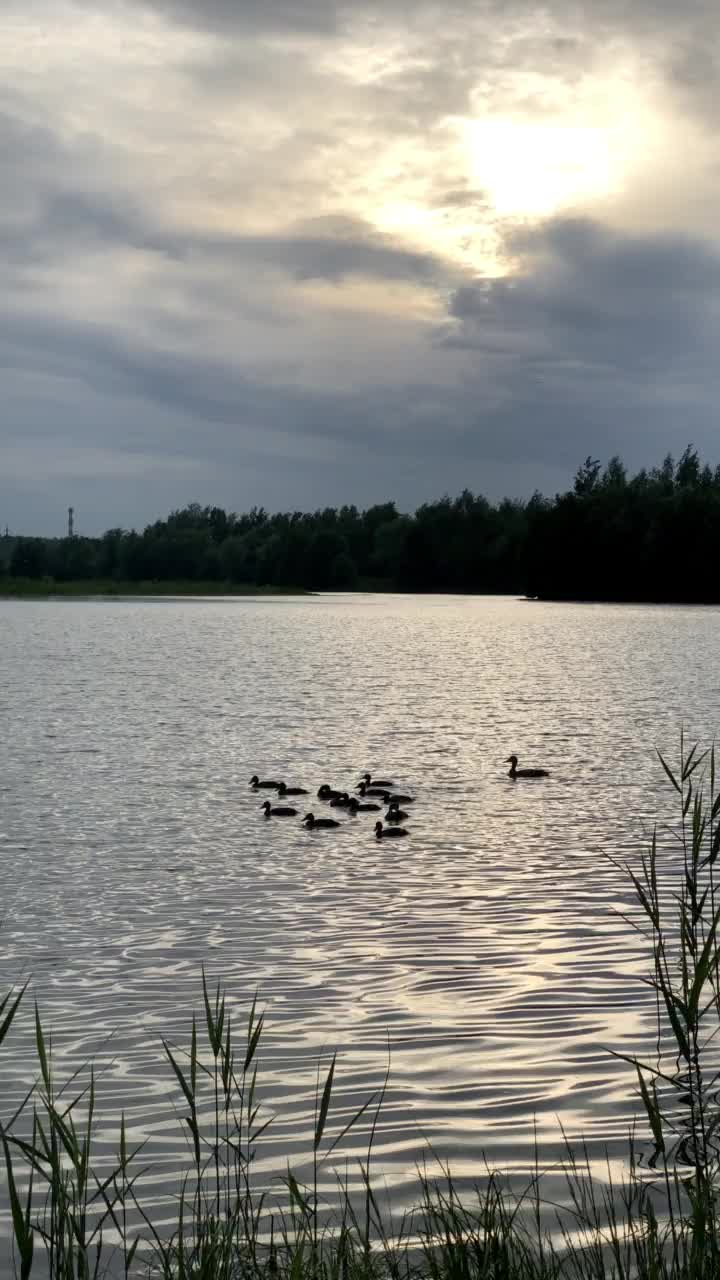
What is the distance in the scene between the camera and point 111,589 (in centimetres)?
17212

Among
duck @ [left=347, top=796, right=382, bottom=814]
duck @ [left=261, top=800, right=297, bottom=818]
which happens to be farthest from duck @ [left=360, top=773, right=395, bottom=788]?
duck @ [left=261, top=800, right=297, bottom=818]

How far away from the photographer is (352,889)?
1098 cm

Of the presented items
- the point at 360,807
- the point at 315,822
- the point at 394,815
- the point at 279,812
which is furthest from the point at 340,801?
the point at 394,815

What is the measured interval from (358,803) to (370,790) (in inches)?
38.9

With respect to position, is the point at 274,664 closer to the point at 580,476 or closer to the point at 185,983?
the point at 185,983

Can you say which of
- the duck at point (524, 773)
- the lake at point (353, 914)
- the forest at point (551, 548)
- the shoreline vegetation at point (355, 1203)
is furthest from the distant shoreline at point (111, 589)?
the shoreline vegetation at point (355, 1203)

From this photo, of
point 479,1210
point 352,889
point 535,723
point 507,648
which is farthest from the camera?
point 507,648

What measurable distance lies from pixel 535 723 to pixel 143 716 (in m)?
7.90

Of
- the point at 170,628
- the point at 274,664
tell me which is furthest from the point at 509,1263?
the point at 170,628

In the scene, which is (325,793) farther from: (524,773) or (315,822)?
(524,773)

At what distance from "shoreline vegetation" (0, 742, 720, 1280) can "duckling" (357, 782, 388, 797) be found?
30.4ft

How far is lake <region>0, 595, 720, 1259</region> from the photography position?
6047mm

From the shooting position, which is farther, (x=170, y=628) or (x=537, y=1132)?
(x=170, y=628)

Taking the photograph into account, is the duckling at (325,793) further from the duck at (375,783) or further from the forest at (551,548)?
the forest at (551,548)
